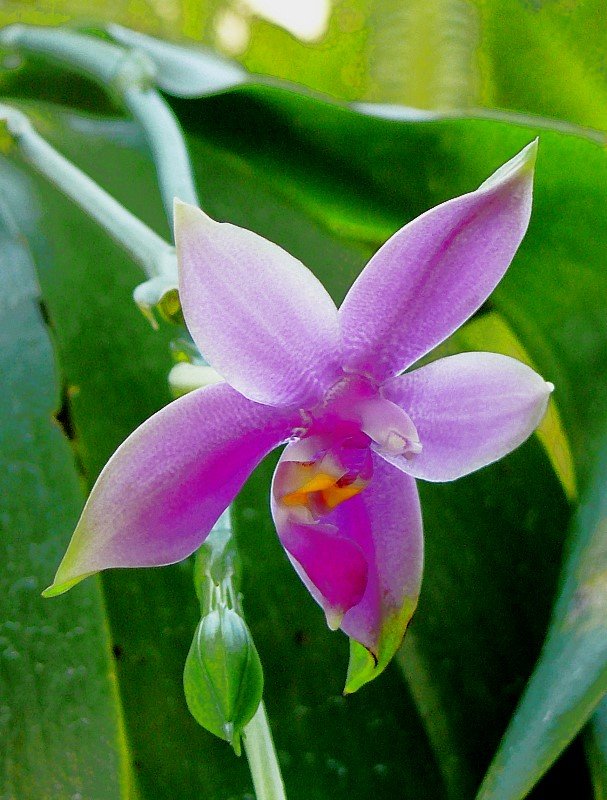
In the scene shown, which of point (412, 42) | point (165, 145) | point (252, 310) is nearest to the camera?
point (252, 310)

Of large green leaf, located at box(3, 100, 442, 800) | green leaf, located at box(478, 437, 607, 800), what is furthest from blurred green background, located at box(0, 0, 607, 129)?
green leaf, located at box(478, 437, 607, 800)

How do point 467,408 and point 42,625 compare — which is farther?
point 42,625

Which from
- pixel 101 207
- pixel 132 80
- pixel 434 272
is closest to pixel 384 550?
pixel 434 272

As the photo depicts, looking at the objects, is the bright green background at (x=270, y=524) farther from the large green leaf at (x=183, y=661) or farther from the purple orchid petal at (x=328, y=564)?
the purple orchid petal at (x=328, y=564)

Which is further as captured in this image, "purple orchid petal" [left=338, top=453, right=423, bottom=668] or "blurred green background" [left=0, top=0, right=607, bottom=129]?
"blurred green background" [left=0, top=0, right=607, bottom=129]

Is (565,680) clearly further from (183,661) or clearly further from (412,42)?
(412,42)

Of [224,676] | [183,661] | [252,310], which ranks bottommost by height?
[183,661]

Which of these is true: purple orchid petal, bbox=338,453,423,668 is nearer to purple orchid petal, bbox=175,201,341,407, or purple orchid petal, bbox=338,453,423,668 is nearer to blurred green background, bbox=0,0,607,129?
purple orchid petal, bbox=175,201,341,407
